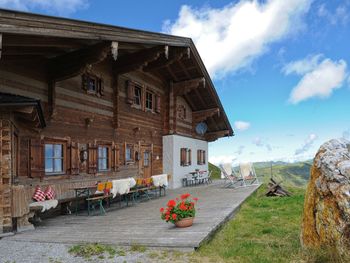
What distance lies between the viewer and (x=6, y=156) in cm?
646

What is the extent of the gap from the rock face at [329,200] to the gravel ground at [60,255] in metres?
1.72

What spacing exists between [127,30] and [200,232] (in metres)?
5.31

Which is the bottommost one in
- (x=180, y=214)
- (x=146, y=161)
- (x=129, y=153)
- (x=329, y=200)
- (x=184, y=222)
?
(x=184, y=222)

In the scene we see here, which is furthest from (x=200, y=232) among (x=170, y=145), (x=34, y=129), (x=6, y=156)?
(x=170, y=145)

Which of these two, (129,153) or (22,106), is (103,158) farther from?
(22,106)

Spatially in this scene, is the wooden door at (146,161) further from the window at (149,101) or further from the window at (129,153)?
the window at (149,101)

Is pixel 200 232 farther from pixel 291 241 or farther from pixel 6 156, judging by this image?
pixel 6 156

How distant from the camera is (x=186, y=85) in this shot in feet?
51.0

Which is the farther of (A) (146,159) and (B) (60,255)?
(A) (146,159)

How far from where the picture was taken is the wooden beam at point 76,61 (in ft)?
27.5

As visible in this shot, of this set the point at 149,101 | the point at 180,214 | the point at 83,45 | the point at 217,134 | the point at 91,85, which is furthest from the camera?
the point at 217,134

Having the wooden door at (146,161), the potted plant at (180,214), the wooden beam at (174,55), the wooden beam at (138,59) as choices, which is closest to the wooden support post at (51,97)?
the wooden beam at (138,59)

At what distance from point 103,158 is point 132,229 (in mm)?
4866

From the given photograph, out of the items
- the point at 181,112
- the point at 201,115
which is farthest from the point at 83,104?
the point at 201,115
